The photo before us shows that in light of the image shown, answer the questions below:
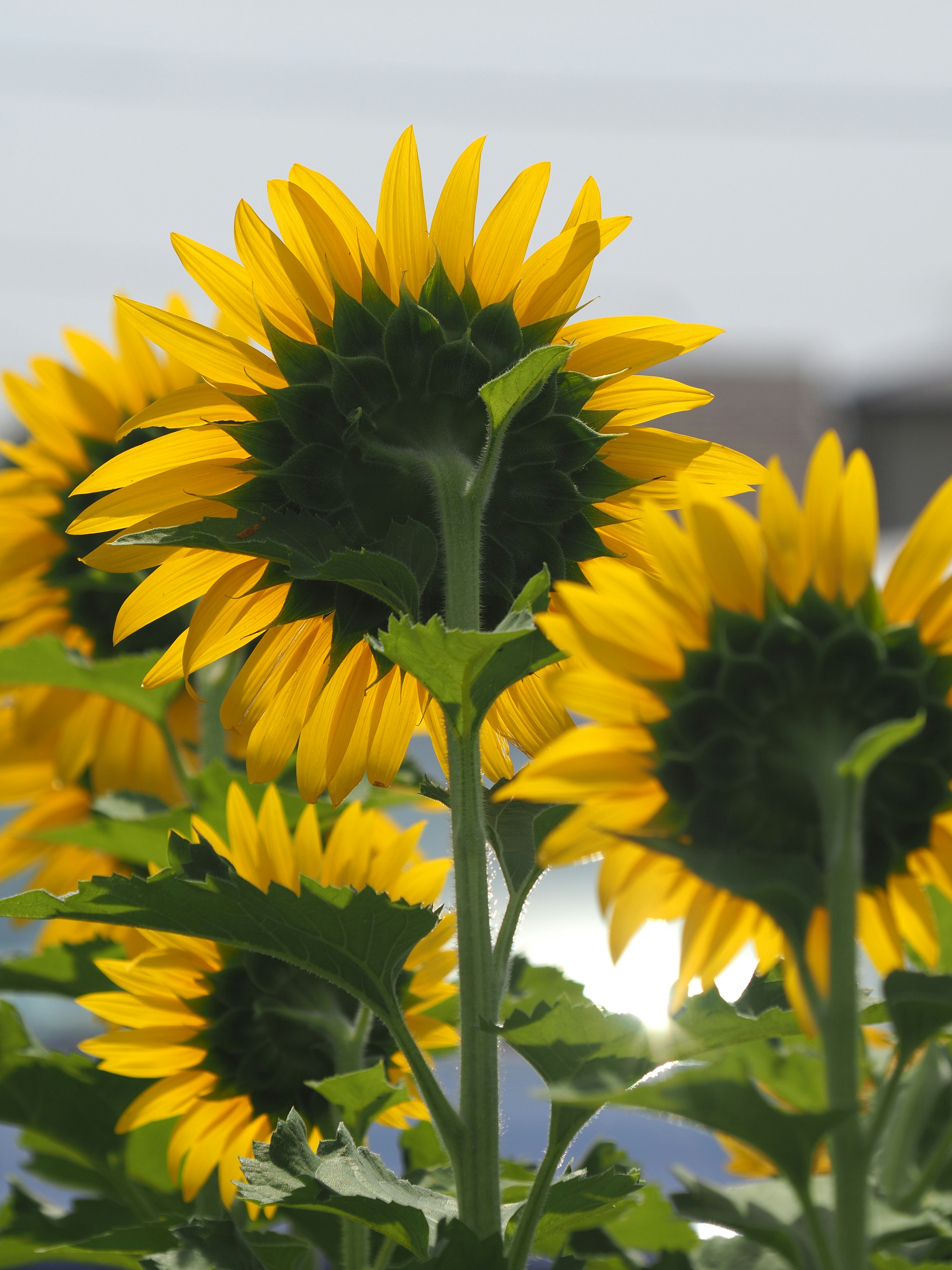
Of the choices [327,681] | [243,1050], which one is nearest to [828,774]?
[327,681]

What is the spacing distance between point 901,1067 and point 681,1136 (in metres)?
0.98

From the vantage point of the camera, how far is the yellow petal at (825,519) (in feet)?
1.26

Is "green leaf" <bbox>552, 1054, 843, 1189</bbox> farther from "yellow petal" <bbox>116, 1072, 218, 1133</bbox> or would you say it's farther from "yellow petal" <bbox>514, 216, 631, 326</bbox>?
"yellow petal" <bbox>116, 1072, 218, 1133</bbox>

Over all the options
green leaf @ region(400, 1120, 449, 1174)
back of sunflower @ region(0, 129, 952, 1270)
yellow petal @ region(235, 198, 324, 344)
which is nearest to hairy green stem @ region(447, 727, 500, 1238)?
back of sunflower @ region(0, 129, 952, 1270)

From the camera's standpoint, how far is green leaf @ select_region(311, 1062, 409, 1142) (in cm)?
57

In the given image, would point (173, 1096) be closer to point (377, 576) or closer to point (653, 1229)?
point (653, 1229)

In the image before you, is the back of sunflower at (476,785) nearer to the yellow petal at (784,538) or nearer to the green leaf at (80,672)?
the yellow petal at (784,538)

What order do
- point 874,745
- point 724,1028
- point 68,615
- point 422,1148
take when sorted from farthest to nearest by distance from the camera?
point 68,615 → point 422,1148 → point 724,1028 → point 874,745

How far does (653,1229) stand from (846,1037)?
0.39m

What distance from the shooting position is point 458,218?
561 millimetres

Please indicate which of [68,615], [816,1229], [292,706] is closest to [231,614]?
[292,706]

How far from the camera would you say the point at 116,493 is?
0.57 meters

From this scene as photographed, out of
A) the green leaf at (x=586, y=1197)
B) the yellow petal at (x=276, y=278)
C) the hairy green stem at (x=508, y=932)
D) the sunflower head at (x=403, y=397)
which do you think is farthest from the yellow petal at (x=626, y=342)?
the green leaf at (x=586, y=1197)

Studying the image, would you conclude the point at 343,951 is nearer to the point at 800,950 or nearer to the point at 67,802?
the point at 800,950
